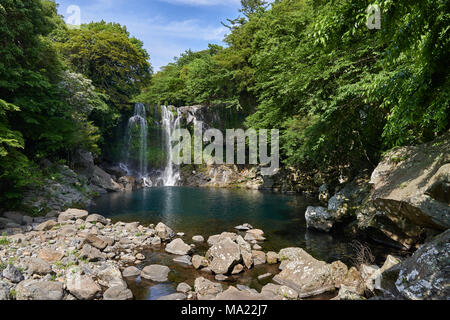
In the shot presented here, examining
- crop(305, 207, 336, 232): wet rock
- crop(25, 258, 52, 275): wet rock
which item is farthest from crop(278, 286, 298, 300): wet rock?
crop(25, 258, 52, 275): wet rock

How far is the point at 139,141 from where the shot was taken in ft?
101

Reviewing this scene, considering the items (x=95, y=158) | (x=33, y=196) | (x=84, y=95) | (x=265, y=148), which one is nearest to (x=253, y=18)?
(x=265, y=148)

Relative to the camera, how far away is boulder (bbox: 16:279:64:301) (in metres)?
5.38

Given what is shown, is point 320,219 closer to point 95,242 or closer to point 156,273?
point 156,273

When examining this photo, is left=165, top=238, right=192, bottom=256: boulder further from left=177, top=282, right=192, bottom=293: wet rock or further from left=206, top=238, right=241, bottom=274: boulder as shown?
left=177, top=282, right=192, bottom=293: wet rock

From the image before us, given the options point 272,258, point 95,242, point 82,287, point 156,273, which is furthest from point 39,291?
point 272,258

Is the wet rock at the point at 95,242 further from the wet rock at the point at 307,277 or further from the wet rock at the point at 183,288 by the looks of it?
the wet rock at the point at 307,277

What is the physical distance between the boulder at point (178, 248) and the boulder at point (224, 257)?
120 centimetres

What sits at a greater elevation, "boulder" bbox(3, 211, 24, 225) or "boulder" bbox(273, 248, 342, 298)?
"boulder" bbox(3, 211, 24, 225)

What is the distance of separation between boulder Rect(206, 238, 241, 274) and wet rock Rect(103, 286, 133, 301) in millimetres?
2375

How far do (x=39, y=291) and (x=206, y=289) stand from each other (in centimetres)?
357

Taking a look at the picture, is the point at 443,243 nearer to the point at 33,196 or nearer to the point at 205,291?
the point at 205,291

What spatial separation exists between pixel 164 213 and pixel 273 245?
759 centimetres

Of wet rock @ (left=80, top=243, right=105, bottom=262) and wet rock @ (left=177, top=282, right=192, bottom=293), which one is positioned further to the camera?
wet rock @ (left=80, top=243, right=105, bottom=262)
